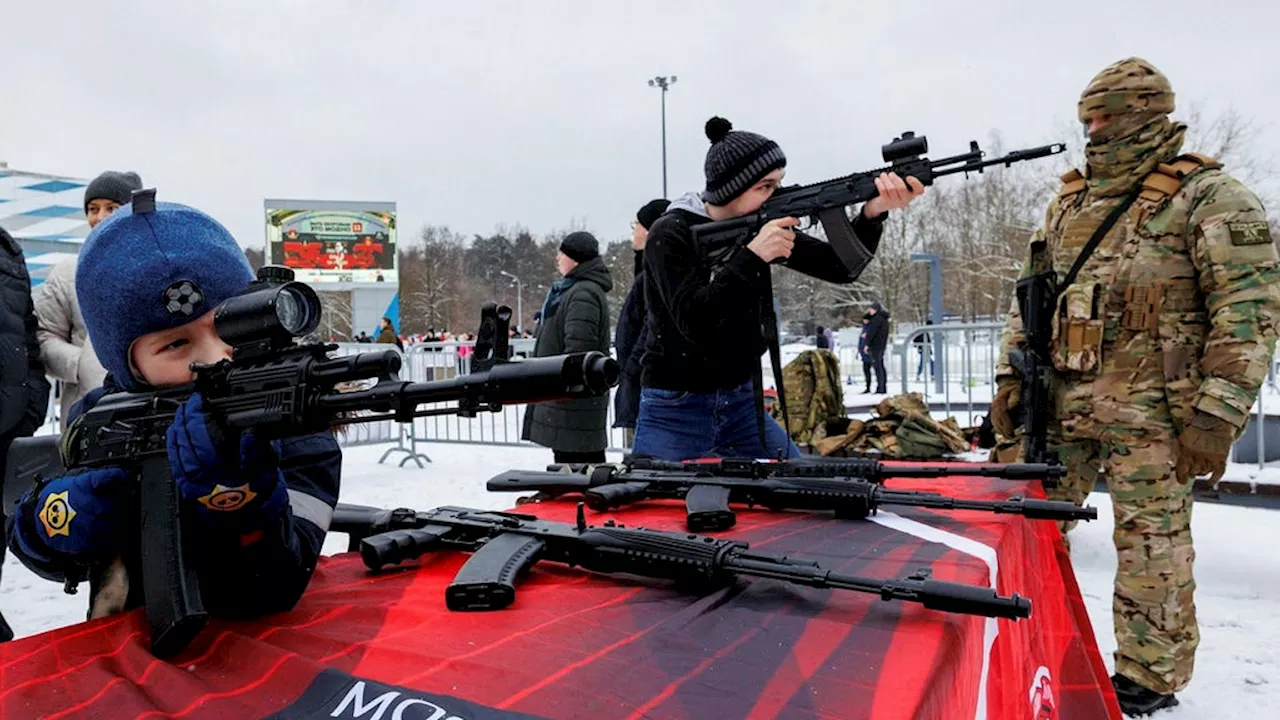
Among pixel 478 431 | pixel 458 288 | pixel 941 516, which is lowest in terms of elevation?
pixel 478 431

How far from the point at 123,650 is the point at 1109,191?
3.15 meters

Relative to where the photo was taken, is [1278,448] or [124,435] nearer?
[124,435]

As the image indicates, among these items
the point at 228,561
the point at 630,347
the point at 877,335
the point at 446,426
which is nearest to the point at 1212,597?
the point at 630,347

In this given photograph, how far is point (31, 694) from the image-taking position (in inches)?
38.3

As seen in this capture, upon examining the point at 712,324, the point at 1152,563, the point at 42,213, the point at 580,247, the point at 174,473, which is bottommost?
the point at 1152,563

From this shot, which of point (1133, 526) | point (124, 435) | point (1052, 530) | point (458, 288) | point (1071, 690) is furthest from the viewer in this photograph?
point (458, 288)

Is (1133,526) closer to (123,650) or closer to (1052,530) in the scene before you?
(1052,530)

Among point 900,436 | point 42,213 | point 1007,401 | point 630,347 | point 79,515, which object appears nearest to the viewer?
point 79,515

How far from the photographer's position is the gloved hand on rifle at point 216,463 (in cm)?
111

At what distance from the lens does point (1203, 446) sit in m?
2.51

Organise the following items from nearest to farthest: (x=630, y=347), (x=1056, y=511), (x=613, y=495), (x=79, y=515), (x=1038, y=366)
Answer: (x=79, y=515) → (x=1056, y=511) → (x=613, y=495) → (x=1038, y=366) → (x=630, y=347)

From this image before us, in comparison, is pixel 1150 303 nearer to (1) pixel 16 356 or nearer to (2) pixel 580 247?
(2) pixel 580 247

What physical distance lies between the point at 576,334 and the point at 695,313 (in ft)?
6.84

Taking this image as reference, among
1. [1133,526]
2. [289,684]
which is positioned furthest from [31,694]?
[1133,526]
